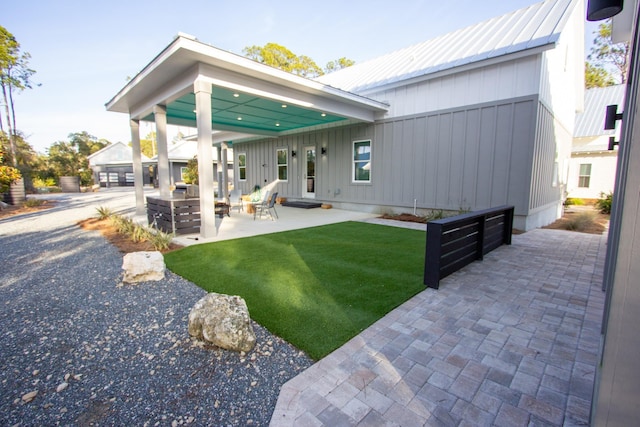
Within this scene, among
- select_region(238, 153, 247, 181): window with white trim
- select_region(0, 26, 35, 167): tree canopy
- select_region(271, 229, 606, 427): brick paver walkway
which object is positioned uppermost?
select_region(0, 26, 35, 167): tree canopy

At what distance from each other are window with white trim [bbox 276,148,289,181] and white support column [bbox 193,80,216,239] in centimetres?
736

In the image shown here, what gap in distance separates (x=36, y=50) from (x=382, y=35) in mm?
22977

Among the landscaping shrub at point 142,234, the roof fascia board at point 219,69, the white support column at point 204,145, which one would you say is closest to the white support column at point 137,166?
the roof fascia board at point 219,69

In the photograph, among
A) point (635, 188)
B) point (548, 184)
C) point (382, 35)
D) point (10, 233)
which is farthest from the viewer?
point (382, 35)

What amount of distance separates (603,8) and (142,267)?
5292 millimetres

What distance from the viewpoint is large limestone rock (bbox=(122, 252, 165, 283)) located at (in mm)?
3764

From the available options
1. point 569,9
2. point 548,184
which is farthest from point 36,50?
point 548,184

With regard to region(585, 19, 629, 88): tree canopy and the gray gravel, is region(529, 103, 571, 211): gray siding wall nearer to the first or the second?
the gray gravel

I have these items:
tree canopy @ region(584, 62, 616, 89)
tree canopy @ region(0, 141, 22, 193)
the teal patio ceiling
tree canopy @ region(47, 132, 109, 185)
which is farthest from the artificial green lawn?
tree canopy @ region(47, 132, 109, 185)

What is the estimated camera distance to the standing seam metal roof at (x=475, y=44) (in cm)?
721

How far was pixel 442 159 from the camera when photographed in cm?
841

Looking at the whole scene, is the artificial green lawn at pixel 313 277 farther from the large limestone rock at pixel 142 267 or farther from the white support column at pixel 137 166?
the white support column at pixel 137 166

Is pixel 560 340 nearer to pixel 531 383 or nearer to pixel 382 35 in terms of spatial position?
pixel 531 383

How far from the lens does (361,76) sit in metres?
11.4
